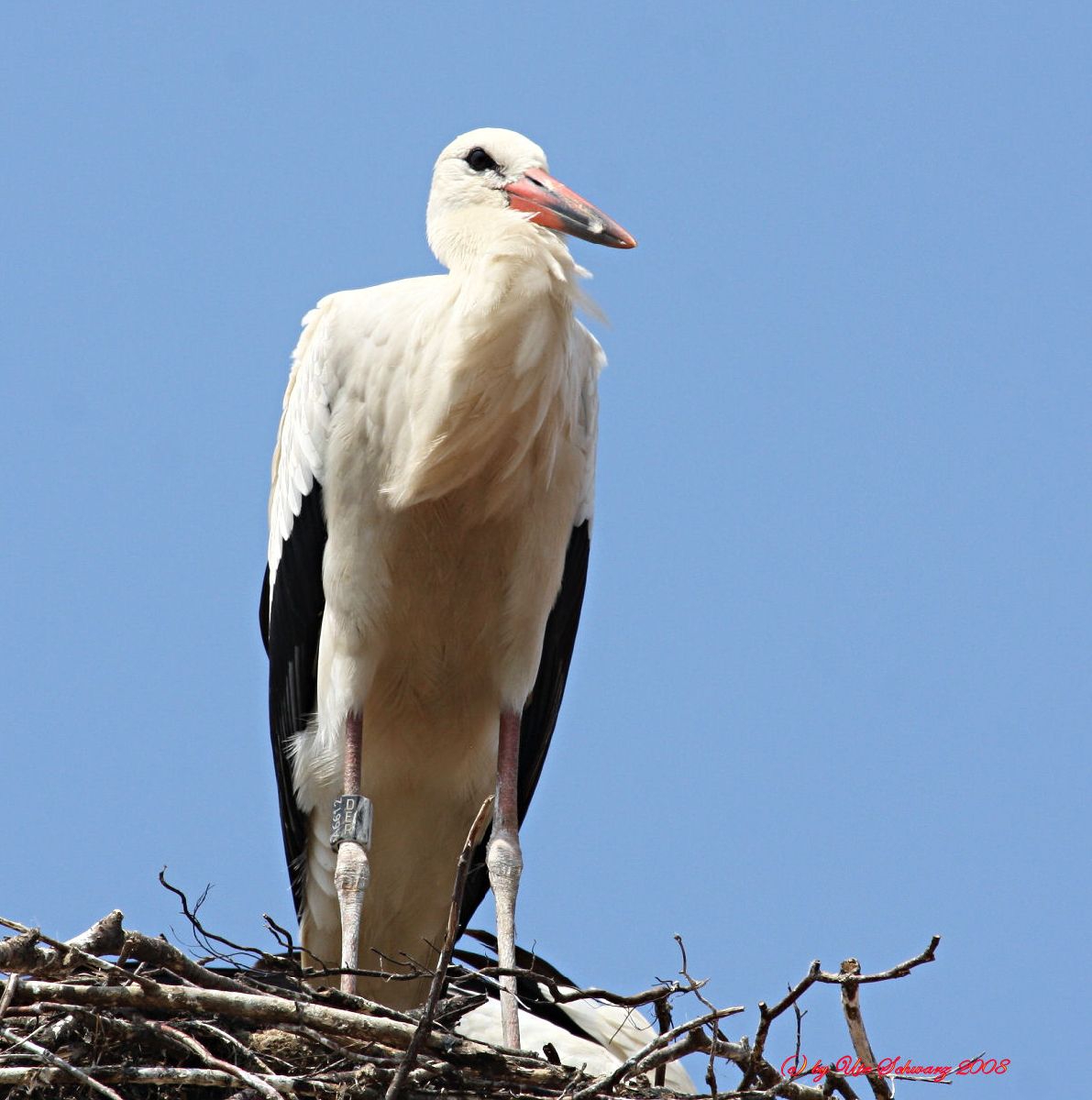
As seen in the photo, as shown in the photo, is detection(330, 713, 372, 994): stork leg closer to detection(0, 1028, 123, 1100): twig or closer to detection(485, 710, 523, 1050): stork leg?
detection(485, 710, 523, 1050): stork leg

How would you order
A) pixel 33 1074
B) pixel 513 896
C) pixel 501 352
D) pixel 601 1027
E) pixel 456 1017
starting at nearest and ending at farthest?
pixel 33 1074, pixel 456 1017, pixel 501 352, pixel 513 896, pixel 601 1027

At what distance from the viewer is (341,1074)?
11.9ft

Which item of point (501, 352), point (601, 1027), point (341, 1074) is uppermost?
point (501, 352)

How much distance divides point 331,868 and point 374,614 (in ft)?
2.57

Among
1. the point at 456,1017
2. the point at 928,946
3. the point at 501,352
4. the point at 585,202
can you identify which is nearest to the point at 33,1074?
the point at 456,1017

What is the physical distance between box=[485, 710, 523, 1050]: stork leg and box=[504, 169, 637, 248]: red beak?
1231 mm

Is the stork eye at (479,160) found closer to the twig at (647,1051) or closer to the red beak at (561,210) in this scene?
the red beak at (561,210)

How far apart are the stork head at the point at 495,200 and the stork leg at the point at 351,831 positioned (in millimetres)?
1265

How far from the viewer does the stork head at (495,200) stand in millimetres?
4887

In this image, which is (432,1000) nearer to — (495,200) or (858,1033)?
(858,1033)

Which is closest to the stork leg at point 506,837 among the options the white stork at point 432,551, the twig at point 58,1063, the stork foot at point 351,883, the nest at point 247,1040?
the white stork at point 432,551

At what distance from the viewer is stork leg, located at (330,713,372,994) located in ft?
16.2

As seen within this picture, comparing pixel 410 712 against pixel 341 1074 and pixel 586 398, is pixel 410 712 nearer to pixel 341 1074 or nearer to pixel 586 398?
pixel 586 398

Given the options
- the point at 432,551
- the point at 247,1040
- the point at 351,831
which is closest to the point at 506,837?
the point at 351,831
